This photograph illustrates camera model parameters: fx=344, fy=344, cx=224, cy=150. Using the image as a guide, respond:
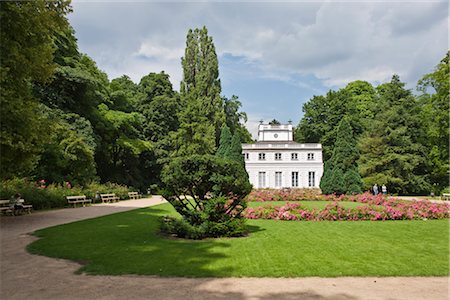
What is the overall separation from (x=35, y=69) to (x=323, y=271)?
8880 mm

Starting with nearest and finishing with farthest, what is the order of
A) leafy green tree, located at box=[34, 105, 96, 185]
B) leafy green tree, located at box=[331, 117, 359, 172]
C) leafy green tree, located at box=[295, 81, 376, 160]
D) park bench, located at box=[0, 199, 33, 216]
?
1. park bench, located at box=[0, 199, 33, 216]
2. leafy green tree, located at box=[34, 105, 96, 185]
3. leafy green tree, located at box=[331, 117, 359, 172]
4. leafy green tree, located at box=[295, 81, 376, 160]

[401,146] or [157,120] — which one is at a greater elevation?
[157,120]

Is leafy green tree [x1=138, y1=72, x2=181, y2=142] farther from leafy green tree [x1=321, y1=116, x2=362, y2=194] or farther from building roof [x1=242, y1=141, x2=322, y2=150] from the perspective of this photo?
leafy green tree [x1=321, y1=116, x2=362, y2=194]

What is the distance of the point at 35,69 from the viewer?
9461 millimetres

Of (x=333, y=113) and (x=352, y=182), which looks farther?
(x=333, y=113)

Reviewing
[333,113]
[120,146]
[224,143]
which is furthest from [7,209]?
[333,113]

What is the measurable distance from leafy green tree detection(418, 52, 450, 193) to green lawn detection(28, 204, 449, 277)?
86.6 ft

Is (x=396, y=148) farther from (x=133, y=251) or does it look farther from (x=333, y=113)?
(x=133, y=251)

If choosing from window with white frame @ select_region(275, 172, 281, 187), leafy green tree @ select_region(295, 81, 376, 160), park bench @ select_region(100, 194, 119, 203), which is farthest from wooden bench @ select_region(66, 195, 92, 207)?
leafy green tree @ select_region(295, 81, 376, 160)

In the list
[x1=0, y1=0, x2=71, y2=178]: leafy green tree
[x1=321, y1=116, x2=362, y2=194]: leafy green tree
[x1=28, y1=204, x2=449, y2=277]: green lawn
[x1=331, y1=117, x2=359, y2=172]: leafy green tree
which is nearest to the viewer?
[x1=28, y1=204, x2=449, y2=277]: green lawn

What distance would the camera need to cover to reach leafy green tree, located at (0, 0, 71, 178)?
7930 millimetres

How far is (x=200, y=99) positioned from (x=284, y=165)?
13474 mm

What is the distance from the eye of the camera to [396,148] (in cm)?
3606

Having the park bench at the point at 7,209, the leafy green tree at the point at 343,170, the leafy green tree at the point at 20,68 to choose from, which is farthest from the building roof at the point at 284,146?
the leafy green tree at the point at 20,68
